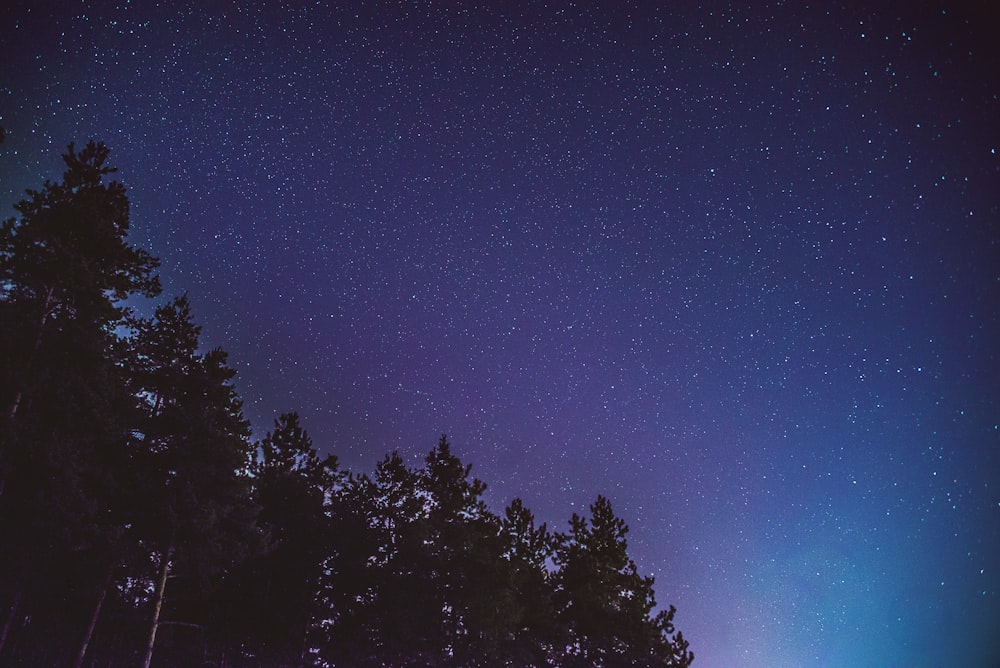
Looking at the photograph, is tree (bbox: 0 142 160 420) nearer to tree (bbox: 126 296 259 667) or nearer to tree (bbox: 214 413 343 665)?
tree (bbox: 126 296 259 667)

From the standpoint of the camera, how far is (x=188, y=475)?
18578mm

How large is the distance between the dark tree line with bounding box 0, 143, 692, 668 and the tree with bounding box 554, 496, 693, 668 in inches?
3.8

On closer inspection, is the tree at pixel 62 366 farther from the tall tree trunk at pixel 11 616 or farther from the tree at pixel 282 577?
the tree at pixel 282 577

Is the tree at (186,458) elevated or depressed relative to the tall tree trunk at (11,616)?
elevated

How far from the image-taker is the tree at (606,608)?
27.1m

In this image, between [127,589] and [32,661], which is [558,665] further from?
[32,661]

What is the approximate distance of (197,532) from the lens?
1803 centimetres

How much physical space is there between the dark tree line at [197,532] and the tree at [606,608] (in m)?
0.10

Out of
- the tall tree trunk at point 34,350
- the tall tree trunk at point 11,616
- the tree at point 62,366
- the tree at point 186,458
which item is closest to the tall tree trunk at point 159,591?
the tree at point 186,458

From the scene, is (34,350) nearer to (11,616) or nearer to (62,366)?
(62,366)

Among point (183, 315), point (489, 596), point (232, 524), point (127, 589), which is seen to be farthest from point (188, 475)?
point (489, 596)

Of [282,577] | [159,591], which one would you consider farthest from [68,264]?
[282,577]

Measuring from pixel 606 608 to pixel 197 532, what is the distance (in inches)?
780

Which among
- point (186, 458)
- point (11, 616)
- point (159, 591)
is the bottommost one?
point (11, 616)
